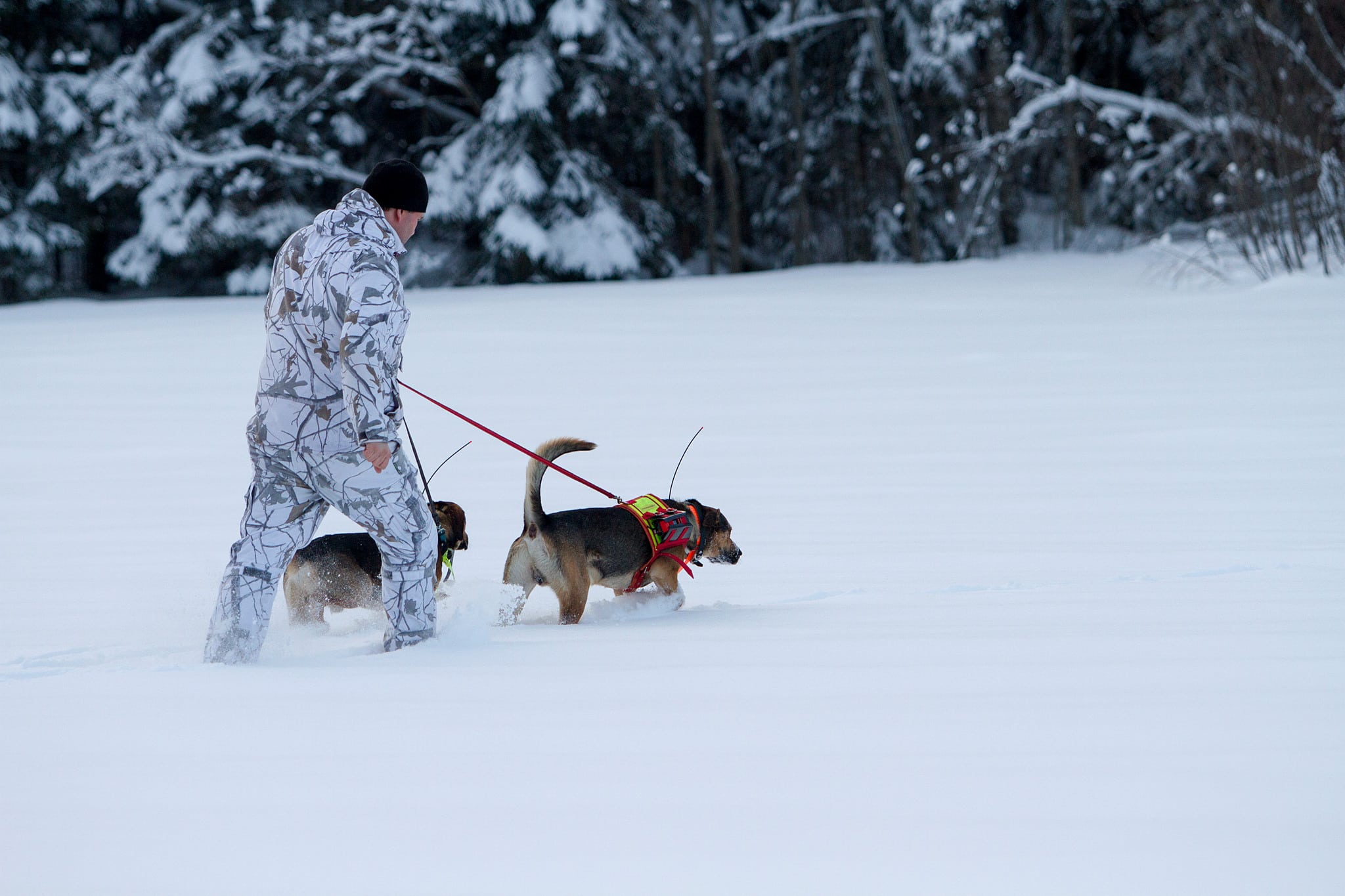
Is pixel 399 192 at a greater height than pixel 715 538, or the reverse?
pixel 399 192

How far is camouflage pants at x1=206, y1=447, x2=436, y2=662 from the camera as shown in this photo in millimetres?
3799

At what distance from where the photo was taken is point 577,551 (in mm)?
4672

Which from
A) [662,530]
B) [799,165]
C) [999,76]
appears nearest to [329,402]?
[662,530]

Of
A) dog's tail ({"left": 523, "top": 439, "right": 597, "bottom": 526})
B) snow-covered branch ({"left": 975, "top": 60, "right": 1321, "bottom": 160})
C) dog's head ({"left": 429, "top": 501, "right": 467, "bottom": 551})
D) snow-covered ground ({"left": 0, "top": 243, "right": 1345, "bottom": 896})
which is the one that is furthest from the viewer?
snow-covered branch ({"left": 975, "top": 60, "right": 1321, "bottom": 160})

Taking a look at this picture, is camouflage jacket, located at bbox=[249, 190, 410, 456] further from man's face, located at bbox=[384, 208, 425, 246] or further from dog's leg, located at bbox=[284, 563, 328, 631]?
dog's leg, located at bbox=[284, 563, 328, 631]

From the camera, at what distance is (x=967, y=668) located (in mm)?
3545

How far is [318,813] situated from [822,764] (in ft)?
3.78

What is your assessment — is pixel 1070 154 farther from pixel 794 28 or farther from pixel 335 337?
pixel 335 337

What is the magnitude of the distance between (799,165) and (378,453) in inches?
931

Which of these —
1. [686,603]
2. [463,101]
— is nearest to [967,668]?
[686,603]

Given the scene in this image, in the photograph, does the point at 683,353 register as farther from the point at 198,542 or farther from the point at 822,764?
the point at 822,764

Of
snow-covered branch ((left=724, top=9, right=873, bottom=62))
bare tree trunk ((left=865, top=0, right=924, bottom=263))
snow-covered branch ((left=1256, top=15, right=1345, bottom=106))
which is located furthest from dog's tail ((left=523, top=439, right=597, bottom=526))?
snow-covered branch ((left=724, top=9, right=873, bottom=62))

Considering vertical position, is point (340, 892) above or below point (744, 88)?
below

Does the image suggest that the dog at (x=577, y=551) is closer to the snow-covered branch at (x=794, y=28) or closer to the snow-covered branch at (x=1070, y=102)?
the snow-covered branch at (x=1070, y=102)
